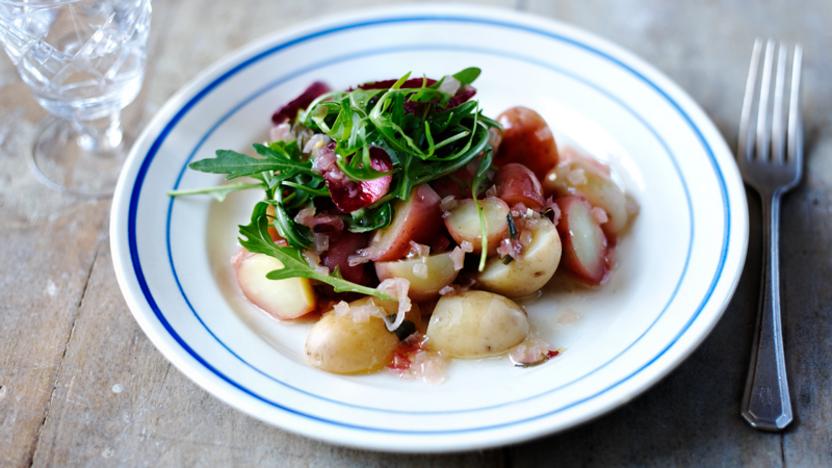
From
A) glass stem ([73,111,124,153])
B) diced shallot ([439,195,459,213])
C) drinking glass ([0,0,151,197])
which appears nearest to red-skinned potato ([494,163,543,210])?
diced shallot ([439,195,459,213])

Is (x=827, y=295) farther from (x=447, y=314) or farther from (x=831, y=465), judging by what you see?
(x=447, y=314)

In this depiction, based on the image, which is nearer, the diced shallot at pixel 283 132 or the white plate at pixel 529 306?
the white plate at pixel 529 306

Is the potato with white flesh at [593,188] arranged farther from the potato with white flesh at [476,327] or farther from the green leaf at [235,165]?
the green leaf at [235,165]

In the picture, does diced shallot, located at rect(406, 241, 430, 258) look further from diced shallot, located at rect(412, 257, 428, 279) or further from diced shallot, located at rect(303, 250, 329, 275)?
diced shallot, located at rect(303, 250, 329, 275)

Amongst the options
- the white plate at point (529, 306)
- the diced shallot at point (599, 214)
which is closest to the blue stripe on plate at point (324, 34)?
the white plate at point (529, 306)

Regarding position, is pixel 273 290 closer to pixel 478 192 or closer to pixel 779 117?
pixel 478 192
